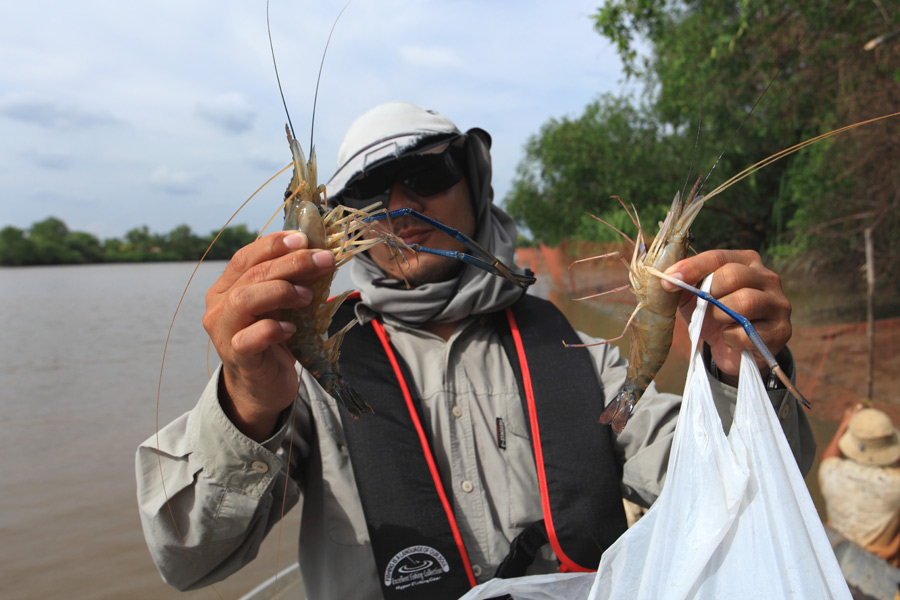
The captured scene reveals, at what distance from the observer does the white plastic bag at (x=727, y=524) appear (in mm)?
1199

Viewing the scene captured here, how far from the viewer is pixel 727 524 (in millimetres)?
1250

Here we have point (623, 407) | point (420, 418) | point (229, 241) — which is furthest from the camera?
point (229, 241)

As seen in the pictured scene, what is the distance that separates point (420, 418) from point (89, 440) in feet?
32.3

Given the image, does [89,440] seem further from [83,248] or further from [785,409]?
[83,248]

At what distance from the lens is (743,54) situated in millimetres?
7141

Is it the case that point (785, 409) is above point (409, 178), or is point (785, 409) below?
below

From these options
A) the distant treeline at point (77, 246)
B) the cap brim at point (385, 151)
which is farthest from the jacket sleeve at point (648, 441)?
the distant treeline at point (77, 246)

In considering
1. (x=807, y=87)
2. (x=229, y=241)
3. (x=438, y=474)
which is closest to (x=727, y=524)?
(x=438, y=474)

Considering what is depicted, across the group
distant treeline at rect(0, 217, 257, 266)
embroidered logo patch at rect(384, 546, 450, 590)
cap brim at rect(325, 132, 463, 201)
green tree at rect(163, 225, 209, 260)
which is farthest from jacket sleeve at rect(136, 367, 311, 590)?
distant treeline at rect(0, 217, 257, 266)

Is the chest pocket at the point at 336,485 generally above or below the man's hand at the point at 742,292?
below

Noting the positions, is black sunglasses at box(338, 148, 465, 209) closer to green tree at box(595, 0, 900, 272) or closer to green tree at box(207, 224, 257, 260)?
green tree at box(207, 224, 257, 260)

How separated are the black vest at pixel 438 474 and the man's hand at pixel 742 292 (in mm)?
785

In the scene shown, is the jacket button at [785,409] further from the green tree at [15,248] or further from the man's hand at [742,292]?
the green tree at [15,248]

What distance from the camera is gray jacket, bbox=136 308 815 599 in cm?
175
